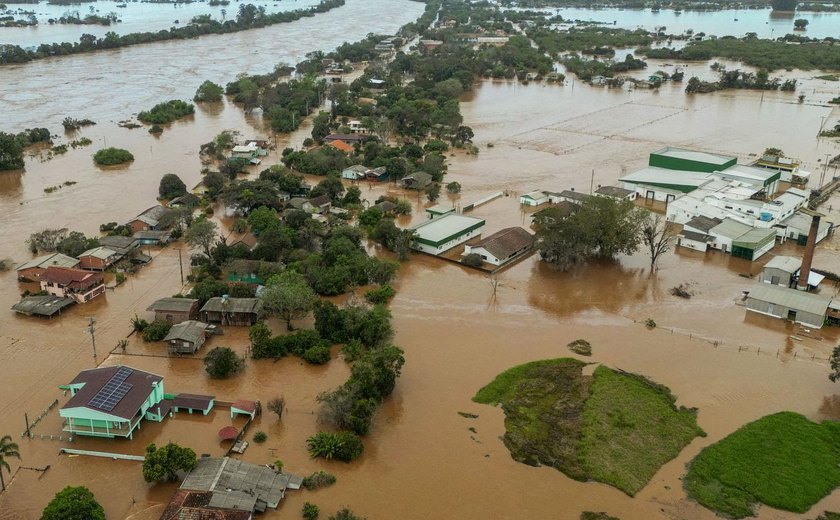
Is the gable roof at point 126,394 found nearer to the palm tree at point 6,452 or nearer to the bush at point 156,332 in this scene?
the palm tree at point 6,452

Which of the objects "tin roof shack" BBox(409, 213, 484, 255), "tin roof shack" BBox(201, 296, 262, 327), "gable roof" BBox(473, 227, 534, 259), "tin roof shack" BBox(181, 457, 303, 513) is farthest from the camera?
"tin roof shack" BBox(409, 213, 484, 255)

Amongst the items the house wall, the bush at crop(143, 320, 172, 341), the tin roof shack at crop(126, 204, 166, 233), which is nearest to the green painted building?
the house wall

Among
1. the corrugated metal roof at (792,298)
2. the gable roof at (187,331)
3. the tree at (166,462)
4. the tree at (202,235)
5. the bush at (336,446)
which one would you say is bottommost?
the bush at (336,446)

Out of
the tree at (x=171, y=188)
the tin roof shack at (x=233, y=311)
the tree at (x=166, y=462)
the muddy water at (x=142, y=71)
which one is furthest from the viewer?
the muddy water at (x=142, y=71)

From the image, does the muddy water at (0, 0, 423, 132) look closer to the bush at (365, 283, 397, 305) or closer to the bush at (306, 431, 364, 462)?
the bush at (365, 283, 397, 305)

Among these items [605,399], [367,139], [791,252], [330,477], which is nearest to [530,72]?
[367,139]

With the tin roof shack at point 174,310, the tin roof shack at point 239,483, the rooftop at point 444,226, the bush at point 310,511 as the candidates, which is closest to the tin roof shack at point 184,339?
the tin roof shack at point 174,310
